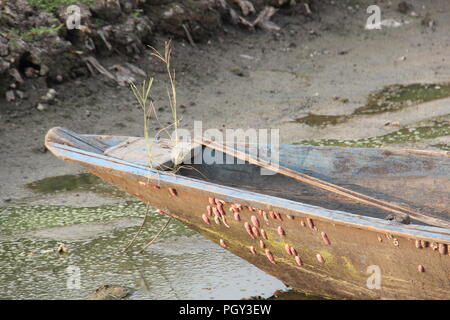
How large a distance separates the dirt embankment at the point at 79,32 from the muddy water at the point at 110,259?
A: 2.28 metres

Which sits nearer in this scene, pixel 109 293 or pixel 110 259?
pixel 109 293

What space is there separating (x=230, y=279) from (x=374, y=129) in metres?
3.46

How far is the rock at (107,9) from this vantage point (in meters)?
9.26

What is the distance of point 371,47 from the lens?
1088cm

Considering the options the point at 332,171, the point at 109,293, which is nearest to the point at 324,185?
the point at 332,171

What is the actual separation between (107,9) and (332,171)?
4.79 meters

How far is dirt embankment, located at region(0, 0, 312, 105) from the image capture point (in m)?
8.41

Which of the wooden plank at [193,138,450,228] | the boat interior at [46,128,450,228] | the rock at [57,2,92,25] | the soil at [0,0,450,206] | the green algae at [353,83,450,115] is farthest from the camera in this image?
the rock at [57,2,92,25]

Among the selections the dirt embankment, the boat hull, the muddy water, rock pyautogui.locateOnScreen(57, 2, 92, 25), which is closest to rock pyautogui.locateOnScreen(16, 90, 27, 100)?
the dirt embankment

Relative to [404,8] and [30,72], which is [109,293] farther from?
[404,8]

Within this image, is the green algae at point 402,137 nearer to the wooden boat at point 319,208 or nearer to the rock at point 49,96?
the wooden boat at point 319,208

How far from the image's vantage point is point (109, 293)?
5062 mm

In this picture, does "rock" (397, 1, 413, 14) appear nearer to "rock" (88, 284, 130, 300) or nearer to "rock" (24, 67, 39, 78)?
"rock" (24, 67, 39, 78)
